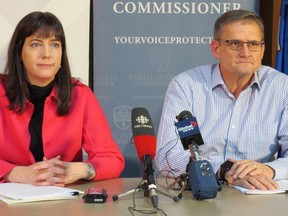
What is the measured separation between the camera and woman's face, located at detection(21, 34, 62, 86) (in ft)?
8.77

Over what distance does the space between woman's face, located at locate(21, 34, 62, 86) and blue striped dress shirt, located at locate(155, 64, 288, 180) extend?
65 cm

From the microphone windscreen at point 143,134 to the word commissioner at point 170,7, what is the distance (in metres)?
2.02

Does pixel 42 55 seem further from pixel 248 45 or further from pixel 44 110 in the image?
pixel 248 45

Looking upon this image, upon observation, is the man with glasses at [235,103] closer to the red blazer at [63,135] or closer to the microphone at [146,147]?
the red blazer at [63,135]

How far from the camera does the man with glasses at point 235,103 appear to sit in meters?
2.70

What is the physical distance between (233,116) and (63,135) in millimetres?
918

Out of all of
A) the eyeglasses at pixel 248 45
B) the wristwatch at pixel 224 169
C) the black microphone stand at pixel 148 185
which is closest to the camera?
the black microphone stand at pixel 148 185

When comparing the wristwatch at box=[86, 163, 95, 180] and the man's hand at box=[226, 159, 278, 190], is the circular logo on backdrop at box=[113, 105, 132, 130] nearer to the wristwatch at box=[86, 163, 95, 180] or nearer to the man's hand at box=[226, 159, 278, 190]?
the wristwatch at box=[86, 163, 95, 180]

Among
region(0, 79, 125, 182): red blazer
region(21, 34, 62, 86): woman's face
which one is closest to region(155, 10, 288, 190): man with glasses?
region(0, 79, 125, 182): red blazer

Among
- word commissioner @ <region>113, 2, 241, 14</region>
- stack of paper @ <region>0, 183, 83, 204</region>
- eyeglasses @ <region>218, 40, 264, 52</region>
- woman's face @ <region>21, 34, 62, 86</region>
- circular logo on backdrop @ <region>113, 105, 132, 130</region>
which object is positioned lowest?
stack of paper @ <region>0, 183, 83, 204</region>

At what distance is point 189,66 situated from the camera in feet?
12.6

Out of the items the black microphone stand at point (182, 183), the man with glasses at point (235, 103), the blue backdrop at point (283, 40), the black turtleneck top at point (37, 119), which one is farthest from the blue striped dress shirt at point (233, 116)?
the blue backdrop at point (283, 40)

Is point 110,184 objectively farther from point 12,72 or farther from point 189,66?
point 189,66

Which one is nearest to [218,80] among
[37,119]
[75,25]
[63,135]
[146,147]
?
[63,135]
